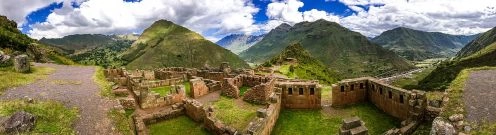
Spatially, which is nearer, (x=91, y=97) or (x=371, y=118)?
(x=91, y=97)

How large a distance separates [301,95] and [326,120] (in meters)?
4.68

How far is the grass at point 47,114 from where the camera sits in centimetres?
2219

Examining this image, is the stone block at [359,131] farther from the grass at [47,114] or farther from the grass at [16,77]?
the grass at [16,77]

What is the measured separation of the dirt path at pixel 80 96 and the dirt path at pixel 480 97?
20857mm

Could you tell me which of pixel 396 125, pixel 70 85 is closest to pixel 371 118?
pixel 396 125

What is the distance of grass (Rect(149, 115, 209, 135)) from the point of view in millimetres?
35344

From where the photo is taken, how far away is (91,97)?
2911 centimetres

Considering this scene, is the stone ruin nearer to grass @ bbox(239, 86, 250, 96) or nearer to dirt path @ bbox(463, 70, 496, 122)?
dirt path @ bbox(463, 70, 496, 122)

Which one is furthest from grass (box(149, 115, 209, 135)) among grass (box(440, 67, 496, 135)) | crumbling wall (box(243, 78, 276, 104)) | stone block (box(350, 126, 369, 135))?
grass (box(440, 67, 496, 135))

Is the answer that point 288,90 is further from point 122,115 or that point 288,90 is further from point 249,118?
point 122,115

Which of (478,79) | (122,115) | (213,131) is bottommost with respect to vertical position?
(213,131)

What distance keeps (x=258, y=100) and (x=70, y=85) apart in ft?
61.5

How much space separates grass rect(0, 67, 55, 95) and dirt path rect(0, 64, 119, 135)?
2.38 feet

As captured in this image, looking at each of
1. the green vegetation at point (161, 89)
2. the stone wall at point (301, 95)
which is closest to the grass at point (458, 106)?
the stone wall at point (301, 95)
